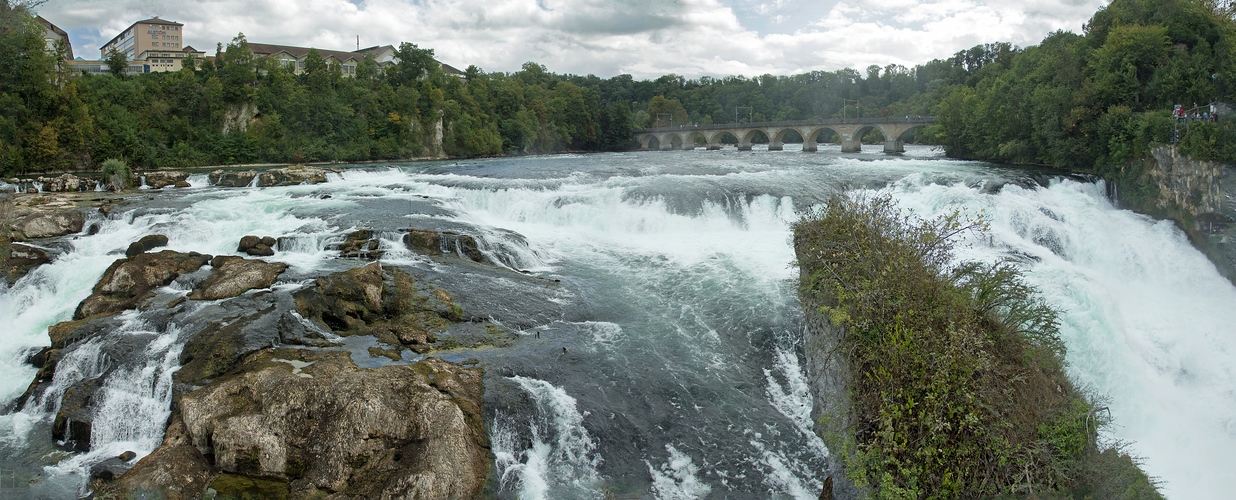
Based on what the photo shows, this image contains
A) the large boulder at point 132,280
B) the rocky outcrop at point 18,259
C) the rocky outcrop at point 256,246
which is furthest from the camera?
the rocky outcrop at point 256,246

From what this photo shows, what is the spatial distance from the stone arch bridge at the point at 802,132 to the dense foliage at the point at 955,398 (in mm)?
50608

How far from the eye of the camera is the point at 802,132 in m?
65.1

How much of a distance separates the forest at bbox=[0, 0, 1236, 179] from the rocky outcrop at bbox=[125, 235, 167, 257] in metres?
13.2

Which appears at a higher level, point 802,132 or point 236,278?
point 802,132

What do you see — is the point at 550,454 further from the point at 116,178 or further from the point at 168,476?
the point at 116,178

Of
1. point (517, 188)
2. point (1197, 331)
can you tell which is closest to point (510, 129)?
point (517, 188)

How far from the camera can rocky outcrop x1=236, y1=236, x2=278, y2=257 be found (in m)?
16.6

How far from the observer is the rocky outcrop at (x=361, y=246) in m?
16.4

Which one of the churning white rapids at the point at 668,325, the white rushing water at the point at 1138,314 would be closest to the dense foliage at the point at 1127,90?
Result: the churning white rapids at the point at 668,325

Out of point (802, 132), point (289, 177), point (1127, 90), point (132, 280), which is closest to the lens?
point (132, 280)

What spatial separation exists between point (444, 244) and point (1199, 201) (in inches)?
802

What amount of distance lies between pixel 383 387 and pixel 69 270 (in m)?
10.8

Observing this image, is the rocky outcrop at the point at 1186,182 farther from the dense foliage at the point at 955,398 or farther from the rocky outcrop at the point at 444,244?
the rocky outcrop at the point at 444,244

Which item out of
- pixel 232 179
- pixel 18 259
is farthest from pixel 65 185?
pixel 18 259
